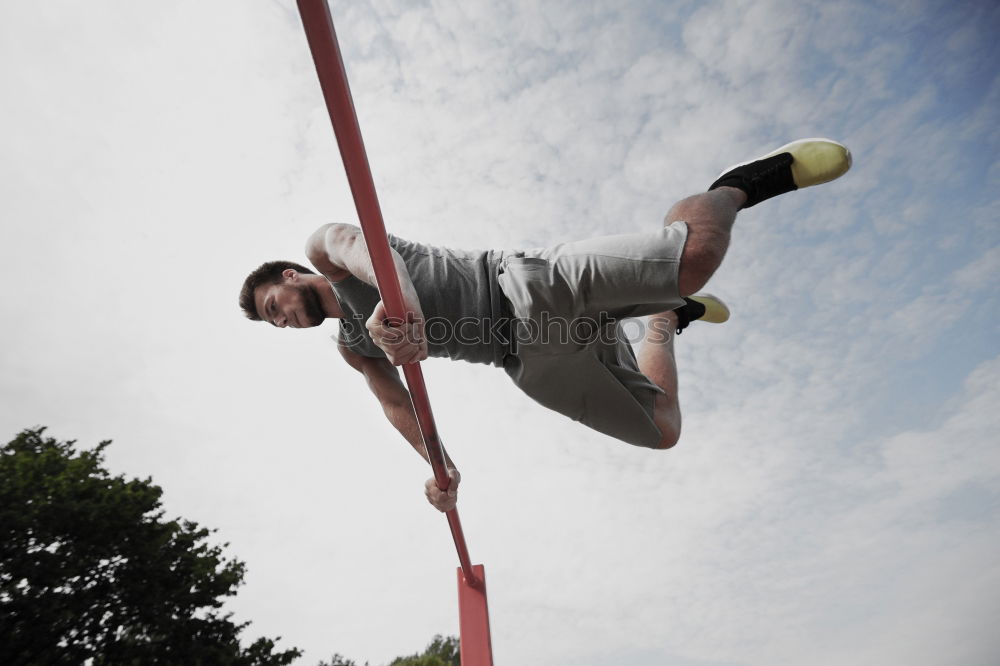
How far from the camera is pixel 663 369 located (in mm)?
2773

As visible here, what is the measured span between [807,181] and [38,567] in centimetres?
1016

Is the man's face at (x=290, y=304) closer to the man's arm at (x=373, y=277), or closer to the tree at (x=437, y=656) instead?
the man's arm at (x=373, y=277)

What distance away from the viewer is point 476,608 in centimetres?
259

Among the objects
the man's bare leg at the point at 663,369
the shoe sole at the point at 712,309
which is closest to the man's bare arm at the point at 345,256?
the man's bare leg at the point at 663,369

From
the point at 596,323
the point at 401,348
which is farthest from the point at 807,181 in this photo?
the point at 401,348

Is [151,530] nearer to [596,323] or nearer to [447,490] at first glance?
[447,490]

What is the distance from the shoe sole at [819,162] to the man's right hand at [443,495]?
1.81m

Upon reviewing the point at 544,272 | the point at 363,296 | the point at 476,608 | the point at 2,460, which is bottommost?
the point at 476,608

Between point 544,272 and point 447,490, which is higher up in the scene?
point 544,272

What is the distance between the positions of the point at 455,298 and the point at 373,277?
0.48 m

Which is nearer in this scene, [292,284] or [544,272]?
[544,272]

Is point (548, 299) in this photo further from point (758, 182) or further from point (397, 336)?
point (758, 182)

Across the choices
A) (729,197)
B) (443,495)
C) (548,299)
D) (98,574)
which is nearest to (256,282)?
(443,495)

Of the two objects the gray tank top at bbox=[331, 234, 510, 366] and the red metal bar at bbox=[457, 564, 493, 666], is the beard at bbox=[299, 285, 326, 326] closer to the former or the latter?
the gray tank top at bbox=[331, 234, 510, 366]
